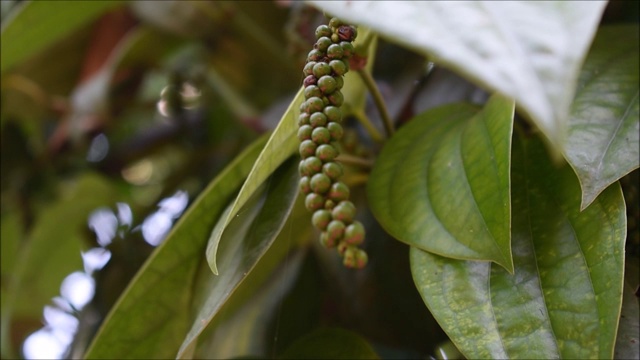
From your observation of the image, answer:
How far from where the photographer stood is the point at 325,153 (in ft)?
1.15

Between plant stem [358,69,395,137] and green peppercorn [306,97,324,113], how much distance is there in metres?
0.10

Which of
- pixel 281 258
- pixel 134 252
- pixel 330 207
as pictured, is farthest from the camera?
pixel 134 252

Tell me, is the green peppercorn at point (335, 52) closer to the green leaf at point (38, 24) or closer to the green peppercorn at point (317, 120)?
the green peppercorn at point (317, 120)

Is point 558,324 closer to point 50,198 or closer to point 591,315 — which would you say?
point 591,315

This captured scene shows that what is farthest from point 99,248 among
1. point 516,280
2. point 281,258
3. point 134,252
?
point 516,280

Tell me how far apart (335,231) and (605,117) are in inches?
7.0

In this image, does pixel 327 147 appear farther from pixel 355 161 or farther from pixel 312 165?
pixel 355 161

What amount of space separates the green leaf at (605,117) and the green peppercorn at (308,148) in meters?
0.13

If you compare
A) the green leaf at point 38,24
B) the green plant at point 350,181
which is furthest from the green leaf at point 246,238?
the green leaf at point 38,24

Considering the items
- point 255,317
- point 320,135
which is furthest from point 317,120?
point 255,317

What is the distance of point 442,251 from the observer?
0.37 metres

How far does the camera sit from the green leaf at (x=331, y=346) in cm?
45

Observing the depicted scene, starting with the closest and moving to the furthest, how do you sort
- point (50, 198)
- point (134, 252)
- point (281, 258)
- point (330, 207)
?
point (330, 207) < point (281, 258) < point (134, 252) < point (50, 198)

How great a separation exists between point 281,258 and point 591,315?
0.31 meters
